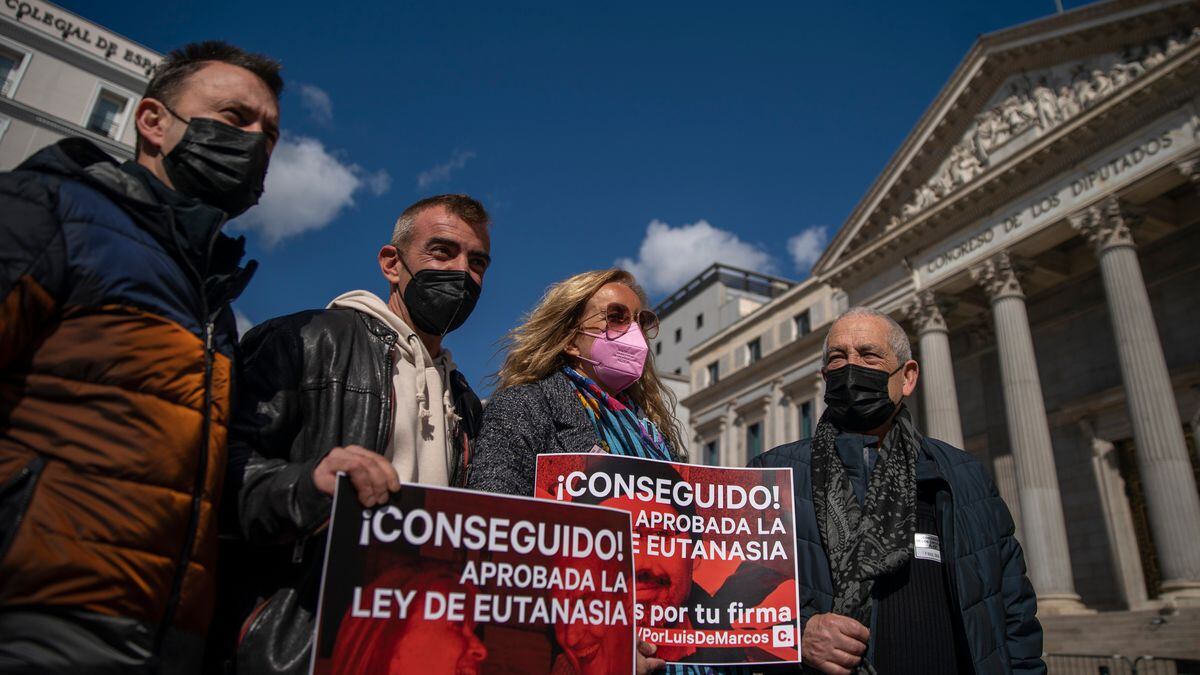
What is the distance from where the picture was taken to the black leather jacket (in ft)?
6.53

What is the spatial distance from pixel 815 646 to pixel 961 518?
42.0 inches

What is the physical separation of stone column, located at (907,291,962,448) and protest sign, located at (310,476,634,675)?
72.2ft

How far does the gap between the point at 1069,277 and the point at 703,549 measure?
25323 millimetres

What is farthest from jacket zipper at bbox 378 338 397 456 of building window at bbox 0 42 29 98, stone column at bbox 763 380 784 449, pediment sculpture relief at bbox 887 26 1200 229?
building window at bbox 0 42 29 98

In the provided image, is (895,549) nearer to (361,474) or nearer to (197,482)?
(361,474)

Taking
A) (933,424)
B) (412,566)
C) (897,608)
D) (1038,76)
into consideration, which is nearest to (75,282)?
(412,566)

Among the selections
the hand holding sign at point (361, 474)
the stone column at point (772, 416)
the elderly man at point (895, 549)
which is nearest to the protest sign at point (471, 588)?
the hand holding sign at point (361, 474)

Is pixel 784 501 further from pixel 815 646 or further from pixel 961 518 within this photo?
pixel 961 518

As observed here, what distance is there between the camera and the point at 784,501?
2.97m

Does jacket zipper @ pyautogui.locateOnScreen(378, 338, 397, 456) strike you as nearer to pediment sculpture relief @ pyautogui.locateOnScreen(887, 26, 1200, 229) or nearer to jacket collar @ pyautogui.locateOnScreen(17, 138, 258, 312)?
jacket collar @ pyautogui.locateOnScreen(17, 138, 258, 312)

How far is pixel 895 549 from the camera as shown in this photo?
338 cm

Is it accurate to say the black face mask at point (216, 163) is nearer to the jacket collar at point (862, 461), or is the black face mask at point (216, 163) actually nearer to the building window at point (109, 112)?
the jacket collar at point (862, 461)

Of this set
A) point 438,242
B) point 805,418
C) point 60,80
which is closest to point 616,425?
point 438,242

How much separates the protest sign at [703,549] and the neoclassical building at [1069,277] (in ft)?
49.4
